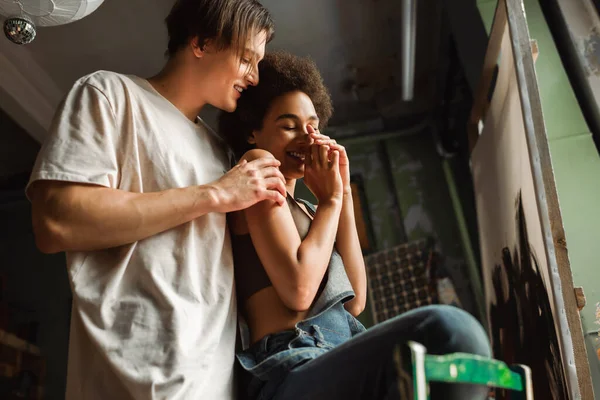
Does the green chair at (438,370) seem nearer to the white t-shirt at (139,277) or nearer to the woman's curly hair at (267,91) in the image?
the white t-shirt at (139,277)

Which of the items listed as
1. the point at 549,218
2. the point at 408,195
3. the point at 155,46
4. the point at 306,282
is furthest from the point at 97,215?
the point at 408,195

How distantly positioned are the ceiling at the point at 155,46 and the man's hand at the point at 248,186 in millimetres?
2385

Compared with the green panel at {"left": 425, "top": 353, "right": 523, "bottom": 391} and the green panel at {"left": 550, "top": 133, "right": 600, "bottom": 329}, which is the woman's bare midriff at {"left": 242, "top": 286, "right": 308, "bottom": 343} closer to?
the green panel at {"left": 425, "top": 353, "right": 523, "bottom": 391}

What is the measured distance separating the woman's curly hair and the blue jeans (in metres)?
0.60

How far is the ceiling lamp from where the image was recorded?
86.7 inches

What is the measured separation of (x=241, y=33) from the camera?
1303 millimetres

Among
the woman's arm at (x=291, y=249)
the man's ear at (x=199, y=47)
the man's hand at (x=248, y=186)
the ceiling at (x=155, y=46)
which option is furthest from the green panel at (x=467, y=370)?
the ceiling at (x=155, y=46)

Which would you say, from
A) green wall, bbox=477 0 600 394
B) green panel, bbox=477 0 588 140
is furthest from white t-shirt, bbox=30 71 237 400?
green panel, bbox=477 0 588 140

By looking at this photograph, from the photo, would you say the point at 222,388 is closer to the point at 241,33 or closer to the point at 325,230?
the point at 325,230

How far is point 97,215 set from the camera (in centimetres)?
99

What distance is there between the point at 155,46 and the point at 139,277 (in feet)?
9.27

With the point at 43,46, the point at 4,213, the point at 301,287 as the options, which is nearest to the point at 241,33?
the point at 301,287

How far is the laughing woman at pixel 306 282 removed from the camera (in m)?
0.86

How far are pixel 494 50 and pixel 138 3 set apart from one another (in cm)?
200
